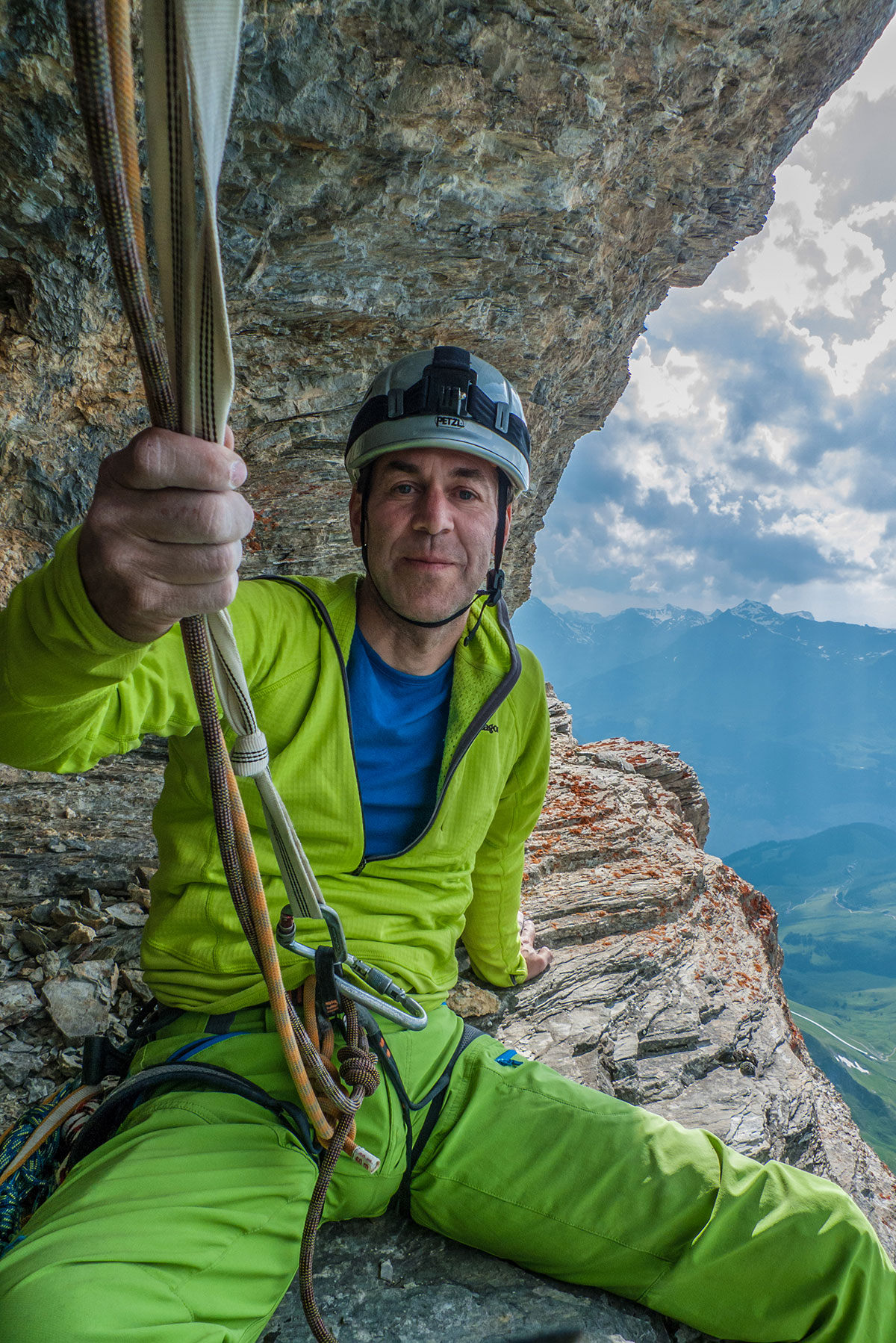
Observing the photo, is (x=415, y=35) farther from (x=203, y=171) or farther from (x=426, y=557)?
(x=203, y=171)

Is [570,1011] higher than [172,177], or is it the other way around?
[172,177]

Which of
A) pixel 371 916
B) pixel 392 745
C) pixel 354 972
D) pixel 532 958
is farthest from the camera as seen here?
pixel 532 958

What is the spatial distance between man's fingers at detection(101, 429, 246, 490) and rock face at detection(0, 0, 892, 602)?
138 inches

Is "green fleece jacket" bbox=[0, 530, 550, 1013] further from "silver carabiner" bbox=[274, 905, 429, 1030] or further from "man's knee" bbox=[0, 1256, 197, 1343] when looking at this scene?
"man's knee" bbox=[0, 1256, 197, 1343]

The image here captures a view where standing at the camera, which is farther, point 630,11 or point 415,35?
point 630,11

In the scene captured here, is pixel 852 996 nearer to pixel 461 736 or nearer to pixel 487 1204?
pixel 487 1204

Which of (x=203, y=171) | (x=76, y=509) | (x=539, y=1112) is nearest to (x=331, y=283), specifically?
(x=76, y=509)

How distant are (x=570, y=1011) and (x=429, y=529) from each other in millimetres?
3496

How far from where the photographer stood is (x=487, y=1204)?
2.79 meters

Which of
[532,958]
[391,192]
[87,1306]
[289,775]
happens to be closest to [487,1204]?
[87,1306]

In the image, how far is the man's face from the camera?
3285 mm

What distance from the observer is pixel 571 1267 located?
109 inches

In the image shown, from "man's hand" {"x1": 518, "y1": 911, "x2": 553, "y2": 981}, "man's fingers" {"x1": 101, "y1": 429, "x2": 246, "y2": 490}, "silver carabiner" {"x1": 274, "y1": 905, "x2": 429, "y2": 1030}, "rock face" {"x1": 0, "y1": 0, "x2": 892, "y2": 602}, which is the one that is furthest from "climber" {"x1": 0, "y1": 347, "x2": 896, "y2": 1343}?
"rock face" {"x1": 0, "y1": 0, "x2": 892, "y2": 602}

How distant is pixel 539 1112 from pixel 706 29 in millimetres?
6878
